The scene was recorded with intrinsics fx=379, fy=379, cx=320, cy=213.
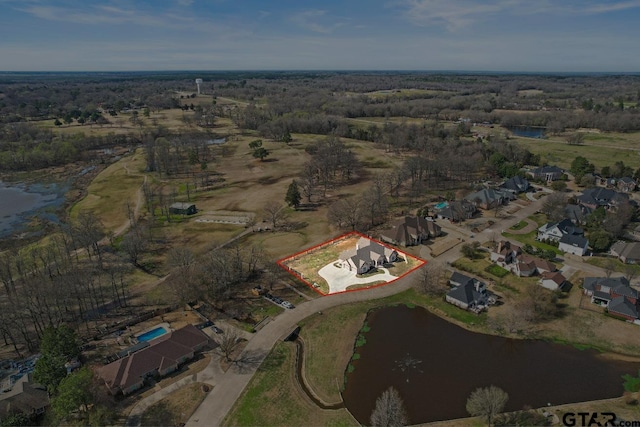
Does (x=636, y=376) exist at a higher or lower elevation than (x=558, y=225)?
lower

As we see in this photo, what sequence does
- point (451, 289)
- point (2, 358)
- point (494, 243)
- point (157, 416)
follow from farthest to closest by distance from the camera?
point (494, 243), point (451, 289), point (2, 358), point (157, 416)

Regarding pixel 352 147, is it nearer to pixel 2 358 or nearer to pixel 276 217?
pixel 276 217

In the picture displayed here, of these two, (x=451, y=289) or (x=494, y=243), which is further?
(x=494, y=243)

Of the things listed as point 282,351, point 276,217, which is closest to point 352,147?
point 276,217

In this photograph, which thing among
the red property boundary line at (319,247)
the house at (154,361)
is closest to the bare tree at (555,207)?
the red property boundary line at (319,247)

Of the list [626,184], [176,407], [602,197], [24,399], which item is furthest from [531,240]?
[24,399]

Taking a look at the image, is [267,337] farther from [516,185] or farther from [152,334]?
[516,185]
